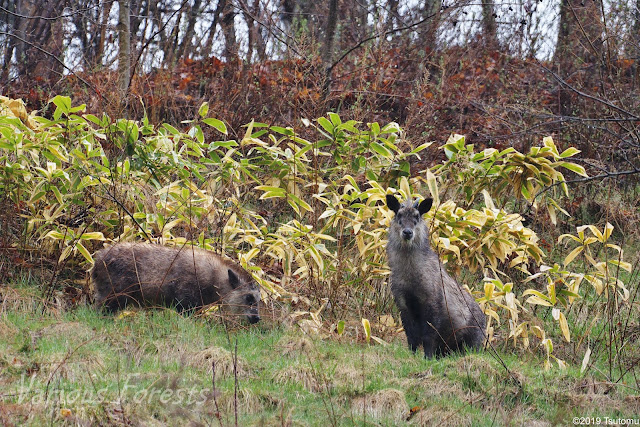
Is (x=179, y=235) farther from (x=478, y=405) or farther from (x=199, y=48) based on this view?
(x=199, y=48)

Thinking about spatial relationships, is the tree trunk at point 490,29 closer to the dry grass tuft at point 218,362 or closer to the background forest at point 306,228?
the background forest at point 306,228

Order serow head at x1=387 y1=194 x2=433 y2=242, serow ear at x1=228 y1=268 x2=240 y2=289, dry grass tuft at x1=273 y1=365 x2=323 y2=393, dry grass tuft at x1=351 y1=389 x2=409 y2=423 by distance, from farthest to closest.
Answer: serow ear at x1=228 y1=268 x2=240 y2=289, serow head at x1=387 y1=194 x2=433 y2=242, dry grass tuft at x1=273 y1=365 x2=323 y2=393, dry grass tuft at x1=351 y1=389 x2=409 y2=423

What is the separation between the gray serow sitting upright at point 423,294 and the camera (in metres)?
7.16

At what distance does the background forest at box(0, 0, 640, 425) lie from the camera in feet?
17.9

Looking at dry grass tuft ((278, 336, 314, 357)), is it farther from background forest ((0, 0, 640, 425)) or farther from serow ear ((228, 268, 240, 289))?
serow ear ((228, 268, 240, 289))

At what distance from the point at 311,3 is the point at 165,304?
965 cm

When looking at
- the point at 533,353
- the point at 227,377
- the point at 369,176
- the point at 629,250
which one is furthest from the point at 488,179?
the point at 227,377

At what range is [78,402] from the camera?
461 centimetres

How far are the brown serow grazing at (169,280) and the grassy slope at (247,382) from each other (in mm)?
579

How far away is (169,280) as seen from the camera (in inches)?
308

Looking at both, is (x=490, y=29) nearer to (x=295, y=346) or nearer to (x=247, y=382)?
(x=295, y=346)

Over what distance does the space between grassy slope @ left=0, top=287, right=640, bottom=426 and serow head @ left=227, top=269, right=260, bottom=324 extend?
97 centimetres

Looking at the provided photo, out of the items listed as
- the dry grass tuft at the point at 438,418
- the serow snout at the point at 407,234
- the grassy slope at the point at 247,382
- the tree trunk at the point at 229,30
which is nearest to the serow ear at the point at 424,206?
the serow snout at the point at 407,234

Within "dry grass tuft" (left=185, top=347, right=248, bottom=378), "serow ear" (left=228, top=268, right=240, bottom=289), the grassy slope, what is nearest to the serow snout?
the grassy slope
